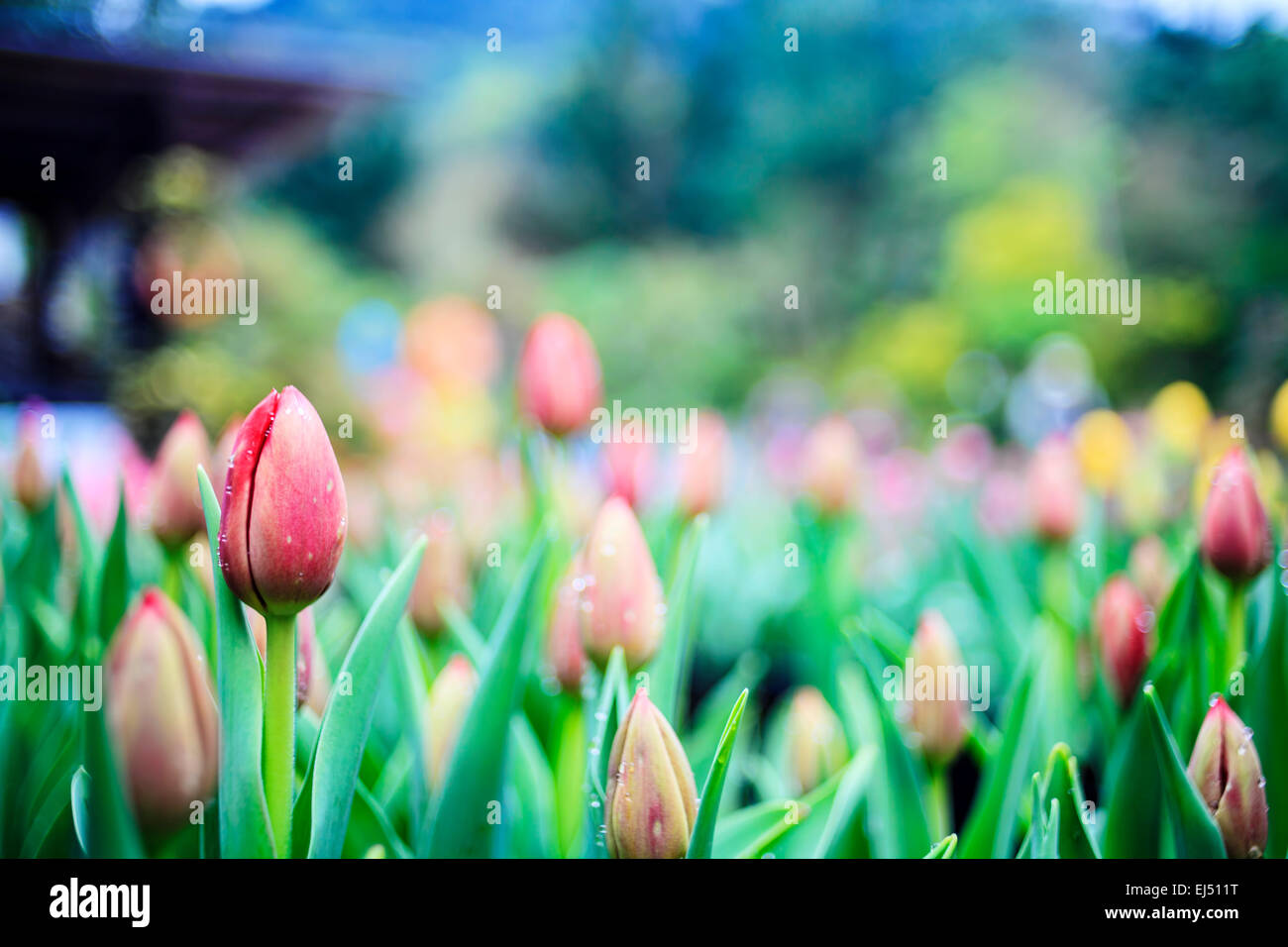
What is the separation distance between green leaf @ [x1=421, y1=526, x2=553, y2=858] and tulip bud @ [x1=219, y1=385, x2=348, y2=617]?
12cm

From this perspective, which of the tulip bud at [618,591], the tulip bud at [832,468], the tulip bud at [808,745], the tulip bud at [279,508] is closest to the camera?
the tulip bud at [279,508]

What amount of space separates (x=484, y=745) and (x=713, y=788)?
14 centimetres

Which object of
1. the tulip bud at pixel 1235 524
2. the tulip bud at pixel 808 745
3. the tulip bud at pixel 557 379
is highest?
the tulip bud at pixel 557 379

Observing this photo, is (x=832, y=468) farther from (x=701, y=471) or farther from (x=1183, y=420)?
(x=1183, y=420)

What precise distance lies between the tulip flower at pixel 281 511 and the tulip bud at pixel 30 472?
51 cm

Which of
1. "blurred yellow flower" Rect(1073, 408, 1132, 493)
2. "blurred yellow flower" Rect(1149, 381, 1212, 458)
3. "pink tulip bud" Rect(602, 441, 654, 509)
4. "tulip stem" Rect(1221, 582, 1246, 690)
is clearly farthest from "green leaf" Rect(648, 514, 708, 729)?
"blurred yellow flower" Rect(1149, 381, 1212, 458)

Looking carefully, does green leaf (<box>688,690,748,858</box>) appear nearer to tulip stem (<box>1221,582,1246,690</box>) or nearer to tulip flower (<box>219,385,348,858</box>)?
tulip flower (<box>219,385,348,858</box>)

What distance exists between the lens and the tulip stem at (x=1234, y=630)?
0.61 meters

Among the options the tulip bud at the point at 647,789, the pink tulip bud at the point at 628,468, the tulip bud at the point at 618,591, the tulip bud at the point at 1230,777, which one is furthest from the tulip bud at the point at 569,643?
the tulip bud at the point at 1230,777

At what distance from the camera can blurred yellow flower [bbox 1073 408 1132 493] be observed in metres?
1.21

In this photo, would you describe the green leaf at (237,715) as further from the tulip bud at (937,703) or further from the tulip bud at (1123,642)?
the tulip bud at (1123,642)

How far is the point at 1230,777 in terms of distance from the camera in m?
0.49

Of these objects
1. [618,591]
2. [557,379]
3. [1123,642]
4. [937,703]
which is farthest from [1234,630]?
[557,379]

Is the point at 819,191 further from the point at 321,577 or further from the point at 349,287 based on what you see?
the point at 321,577
